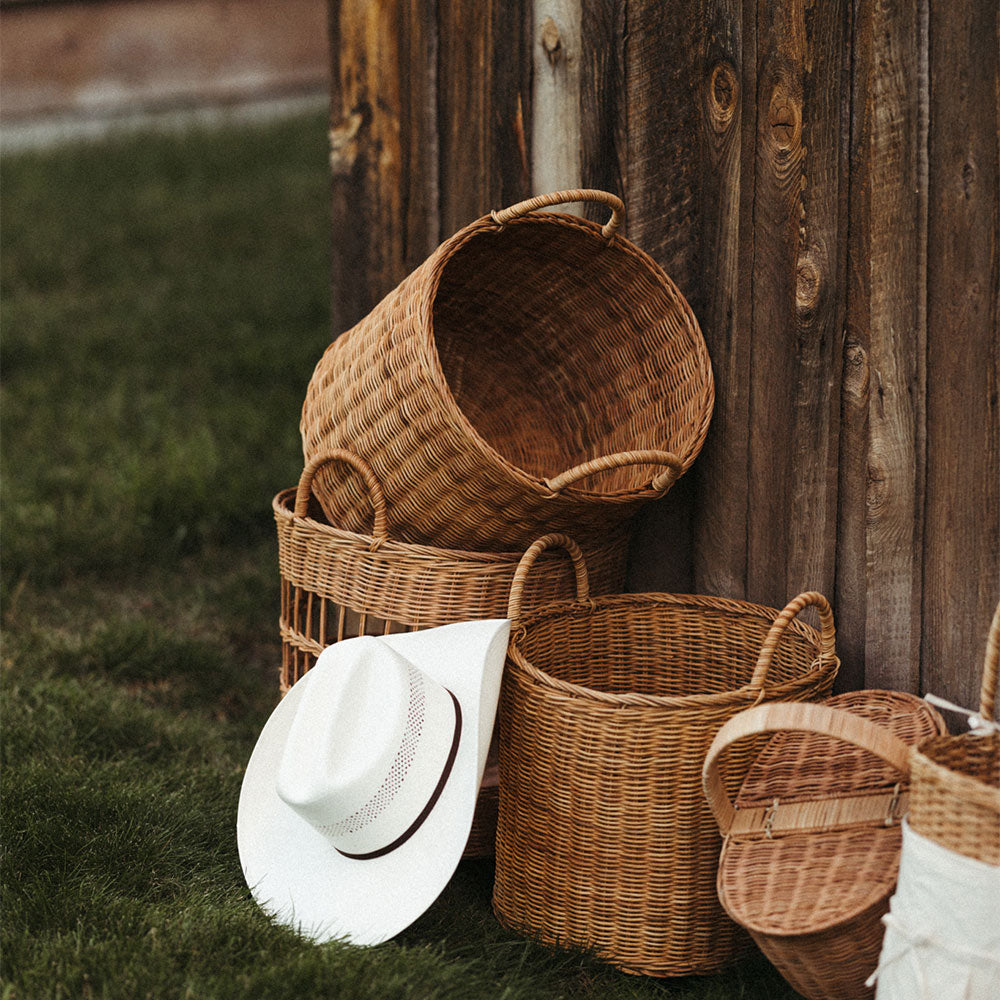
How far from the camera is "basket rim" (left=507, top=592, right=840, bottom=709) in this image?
1.89 metres

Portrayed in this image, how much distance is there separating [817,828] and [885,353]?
0.81 metres

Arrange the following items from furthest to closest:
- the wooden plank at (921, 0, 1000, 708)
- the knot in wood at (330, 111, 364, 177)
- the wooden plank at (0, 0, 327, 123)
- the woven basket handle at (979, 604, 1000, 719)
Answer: the wooden plank at (0, 0, 327, 123) → the knot in wood at (330, 111, 364, 177) → the wooden plank at (921, 0, 1000, 708) → the woven basket handle at (979, 604, 1000, 719)

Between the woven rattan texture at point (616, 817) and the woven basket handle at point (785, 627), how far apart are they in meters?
0.01

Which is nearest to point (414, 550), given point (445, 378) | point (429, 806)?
point (445, 378)

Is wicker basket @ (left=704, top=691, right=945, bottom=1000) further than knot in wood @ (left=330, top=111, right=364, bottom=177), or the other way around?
knot in wood @ (left=330, top=111, right=364, bottom=177)

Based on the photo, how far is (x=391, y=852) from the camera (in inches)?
78.7

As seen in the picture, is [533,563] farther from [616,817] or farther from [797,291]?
[797,291]

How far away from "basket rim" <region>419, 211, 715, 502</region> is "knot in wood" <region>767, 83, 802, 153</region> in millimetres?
342

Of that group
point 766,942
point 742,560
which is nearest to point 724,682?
point 742,560

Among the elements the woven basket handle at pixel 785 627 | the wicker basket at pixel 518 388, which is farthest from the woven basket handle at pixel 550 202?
the woven basket handle at pixel 785 627

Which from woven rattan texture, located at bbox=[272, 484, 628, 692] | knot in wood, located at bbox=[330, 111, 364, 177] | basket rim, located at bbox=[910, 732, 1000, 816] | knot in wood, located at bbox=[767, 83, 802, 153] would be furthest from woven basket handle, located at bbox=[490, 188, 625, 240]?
basket rim, located at bbox=[910, 732, 1000, 816]

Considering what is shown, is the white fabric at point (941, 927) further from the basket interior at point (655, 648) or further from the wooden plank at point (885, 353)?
the basket interior at point (655, 648)

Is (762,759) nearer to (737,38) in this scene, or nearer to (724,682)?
(724,682)

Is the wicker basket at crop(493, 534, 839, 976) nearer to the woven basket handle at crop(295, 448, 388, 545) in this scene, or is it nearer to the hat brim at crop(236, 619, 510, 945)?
the hat brim at crop(236, 619, 510, 945)
